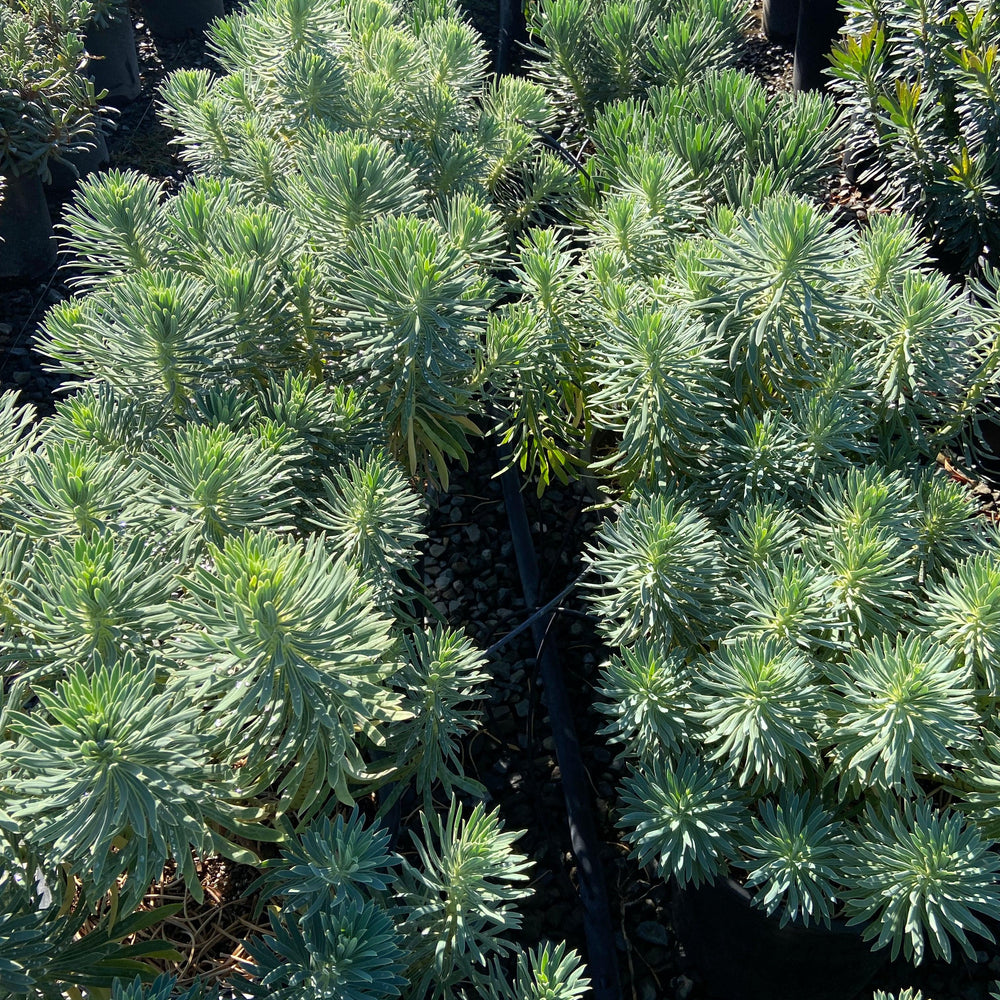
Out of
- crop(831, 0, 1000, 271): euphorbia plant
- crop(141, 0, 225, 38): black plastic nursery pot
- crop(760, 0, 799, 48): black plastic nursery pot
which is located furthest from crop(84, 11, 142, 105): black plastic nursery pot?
crop(831, 0, 1000, 271): euphorbia plant

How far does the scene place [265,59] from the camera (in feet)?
6.14

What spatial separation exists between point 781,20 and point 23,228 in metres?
3.06

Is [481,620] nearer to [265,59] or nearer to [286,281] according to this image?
[286,281]

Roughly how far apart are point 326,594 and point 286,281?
60 cm

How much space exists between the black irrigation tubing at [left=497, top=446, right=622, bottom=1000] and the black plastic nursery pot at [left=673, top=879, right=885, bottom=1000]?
0.15 m

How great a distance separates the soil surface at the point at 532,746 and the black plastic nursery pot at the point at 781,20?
127cm

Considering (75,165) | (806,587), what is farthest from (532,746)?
(75,165)

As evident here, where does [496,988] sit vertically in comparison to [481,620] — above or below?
below

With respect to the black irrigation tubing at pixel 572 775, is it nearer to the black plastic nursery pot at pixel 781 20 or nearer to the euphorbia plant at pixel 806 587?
the euphorbia plant at pixel 806 587

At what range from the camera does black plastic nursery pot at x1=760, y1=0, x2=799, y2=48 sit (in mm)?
3875

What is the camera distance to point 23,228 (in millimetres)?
3168

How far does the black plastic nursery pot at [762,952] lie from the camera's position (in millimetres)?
1430

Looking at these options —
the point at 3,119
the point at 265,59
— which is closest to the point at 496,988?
the point at 265,59

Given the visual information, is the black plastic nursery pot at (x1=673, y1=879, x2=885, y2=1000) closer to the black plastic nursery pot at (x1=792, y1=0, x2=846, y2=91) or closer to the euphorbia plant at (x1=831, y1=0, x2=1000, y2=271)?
the euphorbia plant at (x1=831, y1=0, x2=1000, y2=271)
